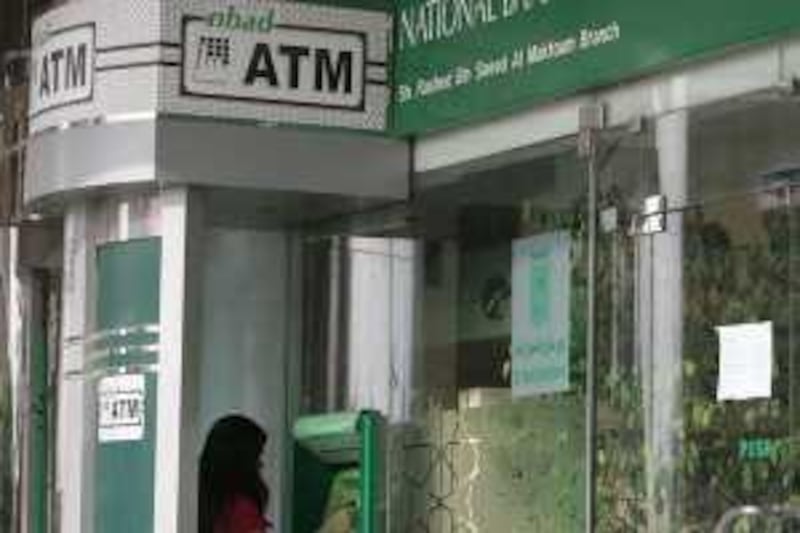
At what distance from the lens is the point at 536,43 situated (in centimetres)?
680

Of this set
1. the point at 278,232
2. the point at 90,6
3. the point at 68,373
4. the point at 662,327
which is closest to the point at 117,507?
the point at 68,373

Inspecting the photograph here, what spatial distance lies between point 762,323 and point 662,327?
46cm

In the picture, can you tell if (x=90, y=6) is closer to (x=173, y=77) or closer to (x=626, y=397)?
(x=173, y=77)

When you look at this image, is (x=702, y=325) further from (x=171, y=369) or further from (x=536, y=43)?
(x=171, y=369)

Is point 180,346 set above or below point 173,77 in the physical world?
below

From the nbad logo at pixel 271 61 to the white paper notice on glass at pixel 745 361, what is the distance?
220cm

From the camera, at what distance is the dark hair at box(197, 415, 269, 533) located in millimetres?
7938

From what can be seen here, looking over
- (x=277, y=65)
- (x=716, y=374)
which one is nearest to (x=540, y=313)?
(x=716, y=374)

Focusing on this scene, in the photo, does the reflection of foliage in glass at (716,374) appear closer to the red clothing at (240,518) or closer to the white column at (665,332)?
the white column at (665,332)

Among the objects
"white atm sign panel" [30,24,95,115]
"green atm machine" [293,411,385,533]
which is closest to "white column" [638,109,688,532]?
"green atm machine" [293,411,385,533]

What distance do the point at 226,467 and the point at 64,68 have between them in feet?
5.42

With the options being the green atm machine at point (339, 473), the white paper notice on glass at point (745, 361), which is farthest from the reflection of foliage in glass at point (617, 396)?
the green atm machine at point (339, 473)

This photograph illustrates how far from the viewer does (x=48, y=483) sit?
10.2 meters

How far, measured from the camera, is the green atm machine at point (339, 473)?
774 cm
